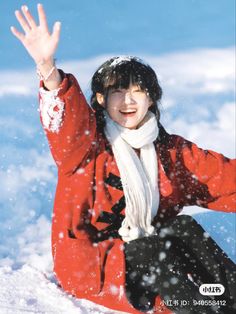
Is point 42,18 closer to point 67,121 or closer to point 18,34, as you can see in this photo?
point 18,34

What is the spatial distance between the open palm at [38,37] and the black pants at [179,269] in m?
0.76

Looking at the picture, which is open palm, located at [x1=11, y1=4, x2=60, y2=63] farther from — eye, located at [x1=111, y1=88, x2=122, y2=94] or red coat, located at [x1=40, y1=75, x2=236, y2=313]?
eye, located at [x1=111, y1=88, x2=122, y2=94]

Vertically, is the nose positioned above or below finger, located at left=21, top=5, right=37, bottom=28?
below

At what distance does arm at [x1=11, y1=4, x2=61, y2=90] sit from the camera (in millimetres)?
1941

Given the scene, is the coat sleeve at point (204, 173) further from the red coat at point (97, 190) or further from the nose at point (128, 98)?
the nose at point (128, 98)

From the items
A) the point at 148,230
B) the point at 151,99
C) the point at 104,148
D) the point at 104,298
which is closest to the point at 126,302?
the point at 104,298

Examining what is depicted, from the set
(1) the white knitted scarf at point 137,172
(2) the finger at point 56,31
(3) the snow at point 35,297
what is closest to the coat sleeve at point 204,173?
(1) the white knitted scarf at point 137,172

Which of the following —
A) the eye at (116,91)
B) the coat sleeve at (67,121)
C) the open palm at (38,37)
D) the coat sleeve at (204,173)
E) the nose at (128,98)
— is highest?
the open palm at (38,37)

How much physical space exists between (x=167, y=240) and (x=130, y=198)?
0.24m

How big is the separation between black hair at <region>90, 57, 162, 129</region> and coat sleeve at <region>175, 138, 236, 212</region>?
28 centimetres

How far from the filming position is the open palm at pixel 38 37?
6.37ft

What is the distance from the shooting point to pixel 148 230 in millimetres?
2199

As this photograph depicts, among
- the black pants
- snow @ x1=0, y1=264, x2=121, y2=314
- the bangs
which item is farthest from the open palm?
snow @ x1=0, y1=264, x2=121, y2=314

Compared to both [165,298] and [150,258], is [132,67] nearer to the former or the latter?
[150,258]
